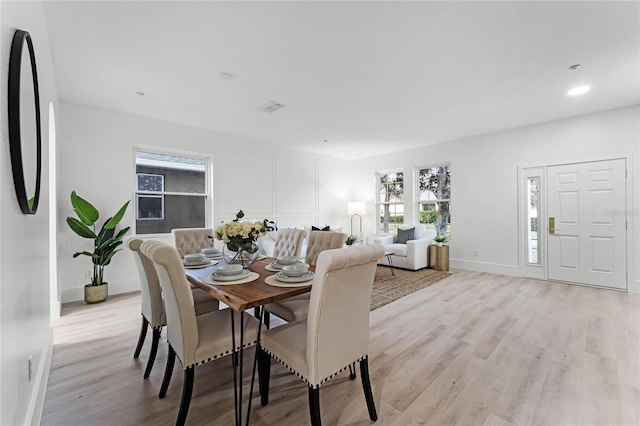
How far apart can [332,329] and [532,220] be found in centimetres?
491

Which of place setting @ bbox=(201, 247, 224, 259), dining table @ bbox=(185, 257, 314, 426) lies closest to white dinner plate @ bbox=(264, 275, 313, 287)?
dining table @ bbox=(185, 257, 314, 426)

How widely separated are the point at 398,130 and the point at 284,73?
2.65 meters

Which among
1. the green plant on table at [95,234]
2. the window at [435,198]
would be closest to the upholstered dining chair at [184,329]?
the green plant on table at [95,234]

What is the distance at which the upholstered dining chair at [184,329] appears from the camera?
1404 millimetres

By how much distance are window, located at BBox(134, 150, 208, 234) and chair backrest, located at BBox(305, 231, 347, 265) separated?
120 inches

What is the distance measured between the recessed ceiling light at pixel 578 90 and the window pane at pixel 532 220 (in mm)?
1598

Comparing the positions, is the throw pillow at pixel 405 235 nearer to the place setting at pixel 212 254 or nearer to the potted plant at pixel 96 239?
the place setting at pixel 212 254

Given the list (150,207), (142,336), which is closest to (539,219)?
(142,336)

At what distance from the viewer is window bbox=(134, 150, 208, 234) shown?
14.1ft

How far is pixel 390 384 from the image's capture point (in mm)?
1860

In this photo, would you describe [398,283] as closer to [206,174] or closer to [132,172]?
[206,174]

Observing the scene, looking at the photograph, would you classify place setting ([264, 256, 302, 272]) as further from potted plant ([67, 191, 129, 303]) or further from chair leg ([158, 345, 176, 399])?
potted plant ([67, 191, 129, 303])

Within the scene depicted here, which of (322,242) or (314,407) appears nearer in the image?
(314,407)

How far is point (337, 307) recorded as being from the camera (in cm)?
135
